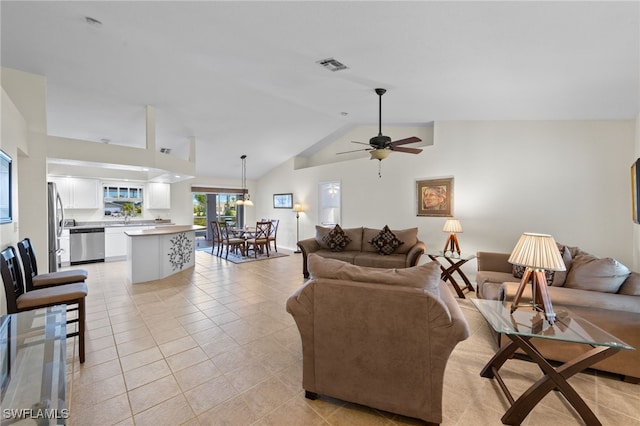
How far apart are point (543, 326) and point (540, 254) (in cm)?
50

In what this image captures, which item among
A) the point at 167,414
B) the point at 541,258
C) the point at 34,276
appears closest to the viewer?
the point at 167,414

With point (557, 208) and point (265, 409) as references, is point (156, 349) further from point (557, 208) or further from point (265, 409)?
point (557, 208)

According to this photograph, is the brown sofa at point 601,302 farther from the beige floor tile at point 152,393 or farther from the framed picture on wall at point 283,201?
the framed picture on wall at point 283,201

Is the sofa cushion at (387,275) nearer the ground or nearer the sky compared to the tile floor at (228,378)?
nearer the sky

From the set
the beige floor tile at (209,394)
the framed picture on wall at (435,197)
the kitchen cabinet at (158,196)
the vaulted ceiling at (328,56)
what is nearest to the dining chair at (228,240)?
the kitchen cabinet at (158,196)

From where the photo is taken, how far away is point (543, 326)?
1.83m

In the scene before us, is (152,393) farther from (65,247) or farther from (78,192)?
(78,192)

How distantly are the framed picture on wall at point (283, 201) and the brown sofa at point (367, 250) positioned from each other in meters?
Answer: 2.98

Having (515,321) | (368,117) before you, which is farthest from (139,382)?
(368,117)

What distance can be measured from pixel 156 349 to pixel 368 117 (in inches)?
204

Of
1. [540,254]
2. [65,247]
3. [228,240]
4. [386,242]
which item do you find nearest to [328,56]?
[540,254]

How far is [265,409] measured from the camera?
1.81 meters

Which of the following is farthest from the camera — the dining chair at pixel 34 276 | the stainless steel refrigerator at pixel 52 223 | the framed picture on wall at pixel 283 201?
the framed picture on wall at pixel 283 201

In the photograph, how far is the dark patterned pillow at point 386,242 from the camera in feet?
16.1
